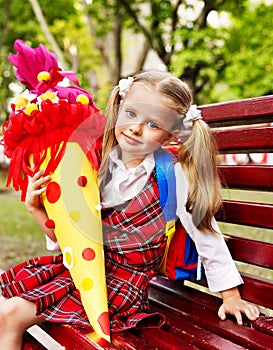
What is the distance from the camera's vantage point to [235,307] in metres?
1.93

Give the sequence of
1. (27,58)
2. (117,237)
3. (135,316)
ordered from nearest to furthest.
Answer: (135,316) < (117,237) < (27,58)

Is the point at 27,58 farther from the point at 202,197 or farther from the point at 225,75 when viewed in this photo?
the point at 225,75

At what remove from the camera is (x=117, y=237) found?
1925mm

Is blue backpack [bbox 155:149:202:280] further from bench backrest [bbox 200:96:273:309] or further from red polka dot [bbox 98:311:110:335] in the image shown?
red polka dot [bbox 98:311:110:335]

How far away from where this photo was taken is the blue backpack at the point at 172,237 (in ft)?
6.31

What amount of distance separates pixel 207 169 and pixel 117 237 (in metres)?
0.42

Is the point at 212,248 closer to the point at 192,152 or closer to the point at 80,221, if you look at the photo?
the point at 192,152

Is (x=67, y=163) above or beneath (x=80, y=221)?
above

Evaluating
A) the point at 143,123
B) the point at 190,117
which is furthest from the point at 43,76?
the point at 190,117

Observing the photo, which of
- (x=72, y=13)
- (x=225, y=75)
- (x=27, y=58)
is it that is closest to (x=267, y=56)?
(x=225, y=75)

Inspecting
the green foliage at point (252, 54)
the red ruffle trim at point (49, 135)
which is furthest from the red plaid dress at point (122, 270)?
the green foliage at point (252, 54)

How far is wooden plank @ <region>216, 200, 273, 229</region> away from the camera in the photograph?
201 centimetres

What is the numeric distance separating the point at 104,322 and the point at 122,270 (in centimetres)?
26

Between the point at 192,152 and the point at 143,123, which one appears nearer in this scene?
the point at 143,123
